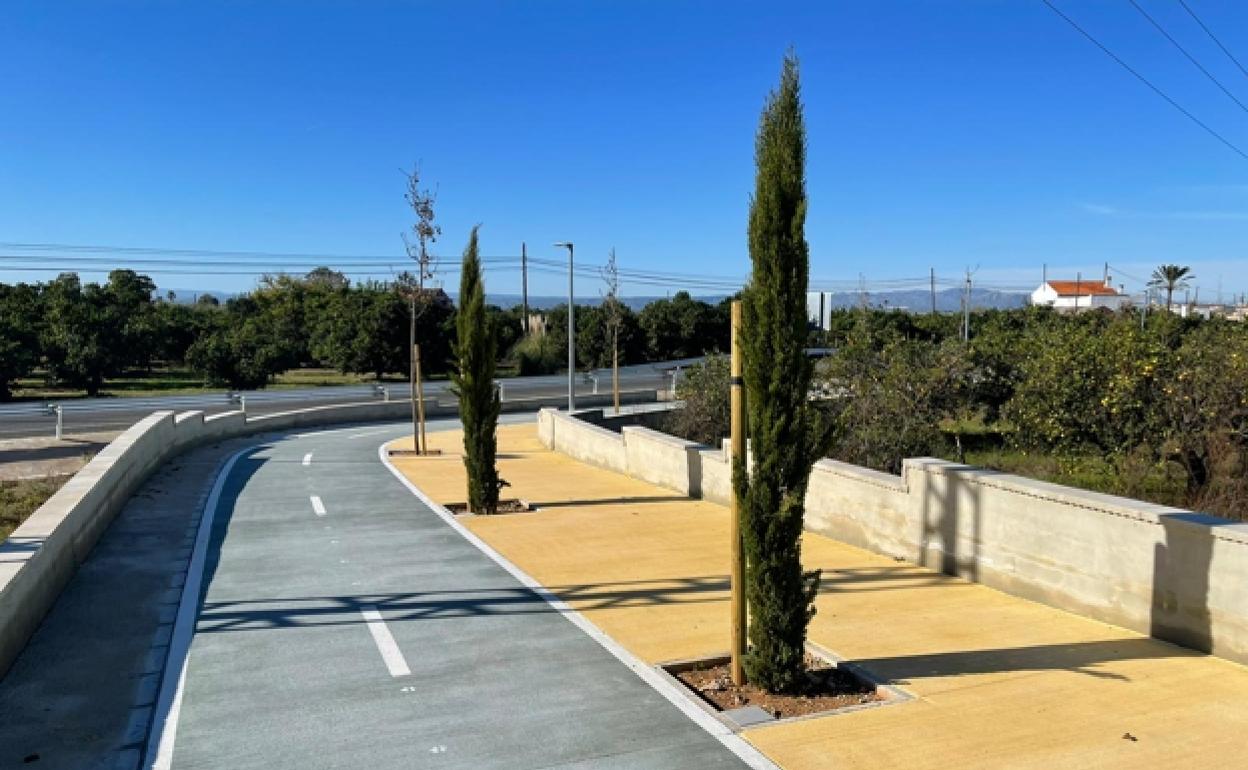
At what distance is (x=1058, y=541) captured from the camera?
782 centimetres

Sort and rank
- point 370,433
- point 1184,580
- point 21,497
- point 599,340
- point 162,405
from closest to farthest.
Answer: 1. point 1184,580
2. point 21,497
3. point 370,433
4. point 162,405
5. point 599,340

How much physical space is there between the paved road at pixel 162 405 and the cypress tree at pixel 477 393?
38.1ft

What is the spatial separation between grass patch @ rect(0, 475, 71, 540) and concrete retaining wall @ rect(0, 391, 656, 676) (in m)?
1.14

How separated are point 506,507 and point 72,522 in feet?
18.4

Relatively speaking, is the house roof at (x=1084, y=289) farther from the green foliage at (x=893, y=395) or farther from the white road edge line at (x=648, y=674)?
the white road edge line at (x=648, y=674)

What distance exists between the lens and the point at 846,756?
5.24 metres

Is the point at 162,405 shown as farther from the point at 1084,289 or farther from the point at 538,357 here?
the point at 1084,289

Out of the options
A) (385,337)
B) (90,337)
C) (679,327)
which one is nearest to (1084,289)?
(679,327)

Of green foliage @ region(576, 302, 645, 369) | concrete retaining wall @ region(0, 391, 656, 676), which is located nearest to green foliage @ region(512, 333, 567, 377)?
green foliage @ region(576, 302, 645, 369)

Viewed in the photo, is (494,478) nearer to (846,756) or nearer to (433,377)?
(846,756)

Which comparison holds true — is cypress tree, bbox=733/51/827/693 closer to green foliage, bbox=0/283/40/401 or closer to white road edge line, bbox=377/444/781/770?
white road edge line, bbox=377/444/781/770

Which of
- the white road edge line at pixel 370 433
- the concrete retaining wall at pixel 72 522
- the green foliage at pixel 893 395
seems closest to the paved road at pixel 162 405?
the white road edge line at pixel 370 433

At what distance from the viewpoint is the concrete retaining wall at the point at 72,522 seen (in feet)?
23.8

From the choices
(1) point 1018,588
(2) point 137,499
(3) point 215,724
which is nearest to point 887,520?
(1) point 1018,588
